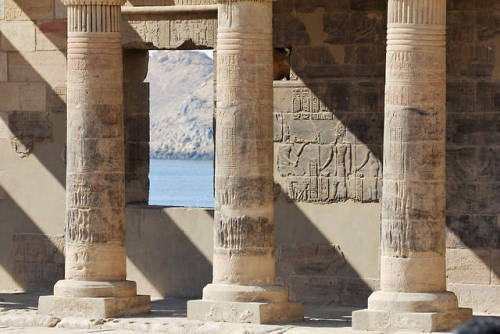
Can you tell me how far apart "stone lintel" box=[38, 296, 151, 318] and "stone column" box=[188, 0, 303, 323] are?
4.04 ft

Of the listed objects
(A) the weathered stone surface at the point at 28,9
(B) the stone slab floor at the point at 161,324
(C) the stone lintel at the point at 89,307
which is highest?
(A) the weathered stone surface at the point at 28,9

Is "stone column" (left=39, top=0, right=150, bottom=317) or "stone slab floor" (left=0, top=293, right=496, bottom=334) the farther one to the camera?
"stone column" (left=39, top=0, right=150, bottom=317)

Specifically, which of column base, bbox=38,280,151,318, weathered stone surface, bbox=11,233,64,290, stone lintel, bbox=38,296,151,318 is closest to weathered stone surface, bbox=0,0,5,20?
weathered stone surface, bbox=11,233,64,290

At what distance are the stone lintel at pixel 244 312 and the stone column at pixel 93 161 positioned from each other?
1.33m

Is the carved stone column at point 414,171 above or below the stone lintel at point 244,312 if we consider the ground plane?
above

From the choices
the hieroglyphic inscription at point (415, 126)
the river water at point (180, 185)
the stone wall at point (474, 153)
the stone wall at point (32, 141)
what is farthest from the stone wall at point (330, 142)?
the river water at point (180, 185)

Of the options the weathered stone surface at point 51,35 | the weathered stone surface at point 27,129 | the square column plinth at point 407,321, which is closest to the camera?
the square column plinth at point 407,321

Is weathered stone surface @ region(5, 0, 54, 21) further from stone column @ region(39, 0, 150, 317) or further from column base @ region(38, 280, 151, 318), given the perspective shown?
column base @ region(38, 280, 151, 318)

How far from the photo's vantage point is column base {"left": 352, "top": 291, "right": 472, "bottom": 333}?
1141 cm

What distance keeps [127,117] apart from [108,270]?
11.7 ft

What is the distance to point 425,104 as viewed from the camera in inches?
459

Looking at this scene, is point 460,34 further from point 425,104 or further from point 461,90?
point 425,104

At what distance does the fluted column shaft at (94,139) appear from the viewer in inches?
529

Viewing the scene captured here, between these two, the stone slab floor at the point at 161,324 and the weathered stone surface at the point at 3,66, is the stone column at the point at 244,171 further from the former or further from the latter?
the weathered stone surface at the point at 3,66
